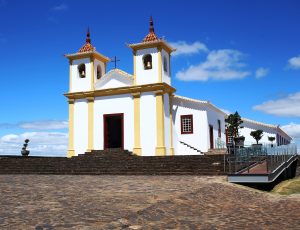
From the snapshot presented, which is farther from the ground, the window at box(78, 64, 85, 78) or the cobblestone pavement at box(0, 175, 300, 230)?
the window at box(78, 64, 85, 78)

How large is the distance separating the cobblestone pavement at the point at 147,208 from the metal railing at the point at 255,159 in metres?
2.35

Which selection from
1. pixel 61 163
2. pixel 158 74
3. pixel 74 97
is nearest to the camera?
pixel 61 163

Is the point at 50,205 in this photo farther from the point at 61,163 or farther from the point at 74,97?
the point at 74,97

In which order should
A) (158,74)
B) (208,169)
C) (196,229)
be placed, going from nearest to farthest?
(196,229), (208,169), (158,74)

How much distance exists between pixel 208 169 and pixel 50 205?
982 cm

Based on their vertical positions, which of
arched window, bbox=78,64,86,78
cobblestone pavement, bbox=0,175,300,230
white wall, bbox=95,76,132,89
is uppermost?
arched window, bbox=78,64,86,78

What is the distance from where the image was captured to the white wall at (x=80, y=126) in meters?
26.5

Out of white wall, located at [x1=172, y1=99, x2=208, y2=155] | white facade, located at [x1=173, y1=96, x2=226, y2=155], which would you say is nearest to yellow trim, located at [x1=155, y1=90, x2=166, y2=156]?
white wall, located at [x1=172, y1=99, x2=208, y2=155]

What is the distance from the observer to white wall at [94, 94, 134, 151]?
83.0 ft

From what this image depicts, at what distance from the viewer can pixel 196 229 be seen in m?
6.61

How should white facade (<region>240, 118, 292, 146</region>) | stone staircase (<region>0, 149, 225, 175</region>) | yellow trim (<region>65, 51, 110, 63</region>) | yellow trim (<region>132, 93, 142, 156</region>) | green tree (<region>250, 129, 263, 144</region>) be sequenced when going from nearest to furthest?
stone staircase (<region>0, 149, 225, 175</region>), yellow trim (<region>132, 93, 142, 156</region>), yellow trim (<region>65, 51, 110, 63</region>), green tree (<region>250, 129, 263, 144</region>), white facade (<region>240, 118, 292, 146</region>)

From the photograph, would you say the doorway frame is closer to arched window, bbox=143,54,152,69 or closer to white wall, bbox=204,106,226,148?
white wall, bbox=204,106,226,148

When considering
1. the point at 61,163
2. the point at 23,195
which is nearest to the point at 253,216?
the point at 23,195

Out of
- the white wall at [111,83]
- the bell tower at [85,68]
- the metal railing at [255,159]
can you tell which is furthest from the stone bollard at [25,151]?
the metal railing at [255,159]
